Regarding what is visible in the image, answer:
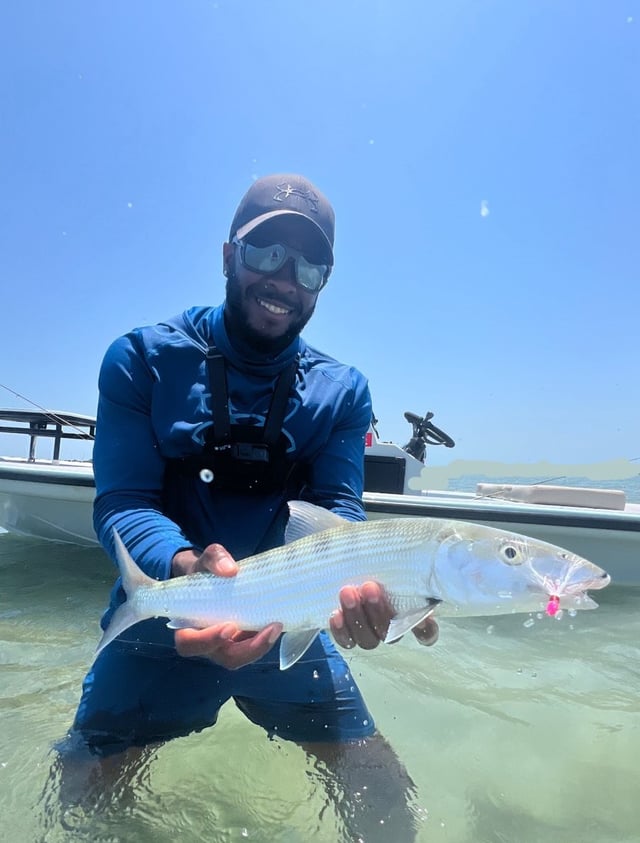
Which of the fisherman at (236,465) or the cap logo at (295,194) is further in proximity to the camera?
the cap logo at (295,194)

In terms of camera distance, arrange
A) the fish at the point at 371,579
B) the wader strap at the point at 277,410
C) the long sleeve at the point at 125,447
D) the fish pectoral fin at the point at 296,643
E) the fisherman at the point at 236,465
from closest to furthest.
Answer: the fish at the point at 371,579 → the fish pectoral fin at the point at 296,643 → the fisherman at the point at 236,465 → the long sleeve at the point at 125,447 → the wader strap at the point at 277,410

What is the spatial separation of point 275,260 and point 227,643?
1.70 metres

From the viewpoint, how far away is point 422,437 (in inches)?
Result: 312

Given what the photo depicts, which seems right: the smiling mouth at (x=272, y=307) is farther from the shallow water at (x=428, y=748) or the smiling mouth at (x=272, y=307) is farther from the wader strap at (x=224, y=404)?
the shallow water at (x=428, y=748)

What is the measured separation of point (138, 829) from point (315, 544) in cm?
140

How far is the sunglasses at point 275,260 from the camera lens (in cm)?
278

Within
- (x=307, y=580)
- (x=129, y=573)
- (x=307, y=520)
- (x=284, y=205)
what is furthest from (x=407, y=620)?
(x=284, y=205)

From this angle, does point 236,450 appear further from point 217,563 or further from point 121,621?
point 121,621

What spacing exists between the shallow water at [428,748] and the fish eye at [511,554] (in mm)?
1311

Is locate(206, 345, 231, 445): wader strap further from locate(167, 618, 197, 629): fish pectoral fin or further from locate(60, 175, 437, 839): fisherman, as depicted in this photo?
locate(167, 618, 197, 629): fish pectoral fin

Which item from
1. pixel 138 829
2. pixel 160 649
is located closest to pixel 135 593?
pixel 160 649

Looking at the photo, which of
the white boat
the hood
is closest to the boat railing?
the white boat

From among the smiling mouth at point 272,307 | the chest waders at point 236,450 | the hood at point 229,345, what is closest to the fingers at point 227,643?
the chest waders at point 236,450

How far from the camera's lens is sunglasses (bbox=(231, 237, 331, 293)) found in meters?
2.78
